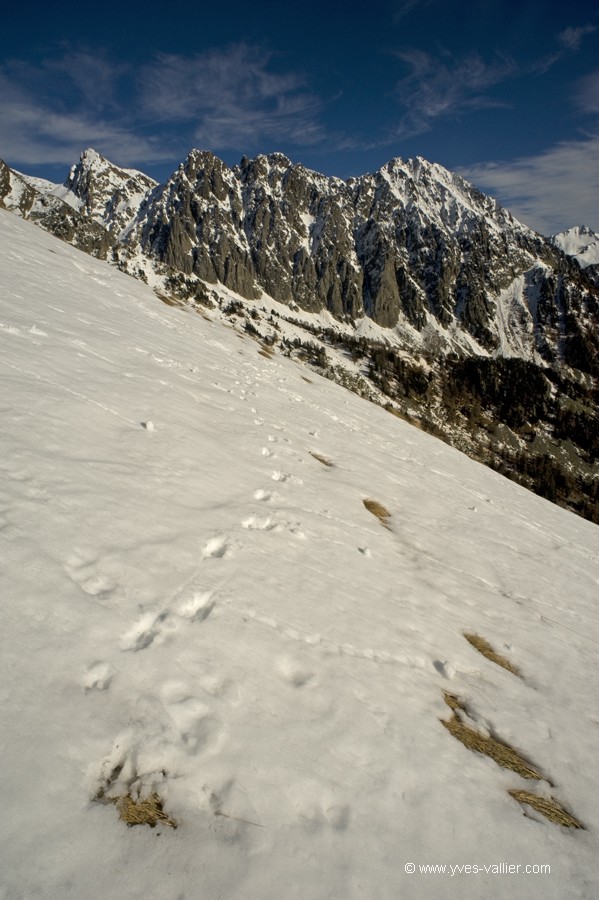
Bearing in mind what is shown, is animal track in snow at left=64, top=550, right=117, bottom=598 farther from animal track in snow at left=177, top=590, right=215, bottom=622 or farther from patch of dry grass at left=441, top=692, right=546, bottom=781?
patch of dry grass at left=441, top=692, right=546, bottom=781

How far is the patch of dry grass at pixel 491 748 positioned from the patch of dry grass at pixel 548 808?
0.93ft

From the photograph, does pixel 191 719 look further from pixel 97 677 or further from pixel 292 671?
pixel 292 671

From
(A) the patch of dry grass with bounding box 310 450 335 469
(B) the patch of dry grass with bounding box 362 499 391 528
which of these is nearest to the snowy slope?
(B) the patch of dry grass with bounding box 362 499 391 528

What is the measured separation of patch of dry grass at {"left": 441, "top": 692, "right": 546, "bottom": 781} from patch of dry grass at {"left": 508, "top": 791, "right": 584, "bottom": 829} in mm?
284

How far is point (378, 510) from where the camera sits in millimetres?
11977

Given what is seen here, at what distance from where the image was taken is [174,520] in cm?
686

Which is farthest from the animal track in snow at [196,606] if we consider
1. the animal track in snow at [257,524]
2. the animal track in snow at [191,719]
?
the animal track in snow at [257,524]

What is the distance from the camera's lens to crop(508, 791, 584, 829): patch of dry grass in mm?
4574

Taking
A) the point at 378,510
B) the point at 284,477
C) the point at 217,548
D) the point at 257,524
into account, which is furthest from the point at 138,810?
the point at 378,510

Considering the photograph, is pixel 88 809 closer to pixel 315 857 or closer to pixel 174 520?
pixel 315 857

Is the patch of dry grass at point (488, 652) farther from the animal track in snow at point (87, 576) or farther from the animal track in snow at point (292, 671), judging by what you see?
the animal track in snow at point (87, 576)

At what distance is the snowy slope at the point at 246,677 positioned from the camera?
3.17m

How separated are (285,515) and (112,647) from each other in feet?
15.8

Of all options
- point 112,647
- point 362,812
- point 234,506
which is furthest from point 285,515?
point 362,812
